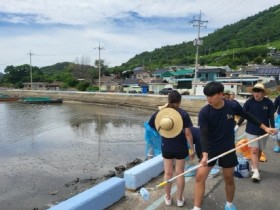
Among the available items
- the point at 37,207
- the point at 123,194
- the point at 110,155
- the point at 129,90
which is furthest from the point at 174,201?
the point at 129,90

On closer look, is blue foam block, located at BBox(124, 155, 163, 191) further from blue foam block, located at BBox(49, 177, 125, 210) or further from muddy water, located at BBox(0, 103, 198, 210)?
muddy water, located at BBox(0, 103, 198, 210)

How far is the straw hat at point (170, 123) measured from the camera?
4273mm

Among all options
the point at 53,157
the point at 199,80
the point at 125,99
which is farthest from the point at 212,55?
the point at 53,157

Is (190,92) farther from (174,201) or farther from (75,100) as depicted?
(174,201)

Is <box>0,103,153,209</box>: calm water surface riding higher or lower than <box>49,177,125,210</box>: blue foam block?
lower

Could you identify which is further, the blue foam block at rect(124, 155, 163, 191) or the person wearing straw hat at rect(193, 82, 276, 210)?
the blue foam block at rect(124, 155, 163, 191)

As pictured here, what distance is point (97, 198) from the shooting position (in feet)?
14.5

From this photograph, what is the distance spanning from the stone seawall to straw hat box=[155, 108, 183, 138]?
2871cm

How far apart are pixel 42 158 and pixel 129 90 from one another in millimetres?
51033

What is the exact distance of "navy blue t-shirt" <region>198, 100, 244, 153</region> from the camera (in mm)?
3896

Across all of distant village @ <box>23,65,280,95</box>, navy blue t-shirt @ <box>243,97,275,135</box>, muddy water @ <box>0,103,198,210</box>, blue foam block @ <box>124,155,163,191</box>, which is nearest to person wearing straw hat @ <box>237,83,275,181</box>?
navy blue t-shirt @ <box>243,97,275,135</box>

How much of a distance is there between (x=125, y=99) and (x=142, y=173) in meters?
41.6

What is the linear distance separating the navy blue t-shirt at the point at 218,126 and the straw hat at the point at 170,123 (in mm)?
422

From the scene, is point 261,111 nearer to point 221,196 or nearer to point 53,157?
point 221,196
